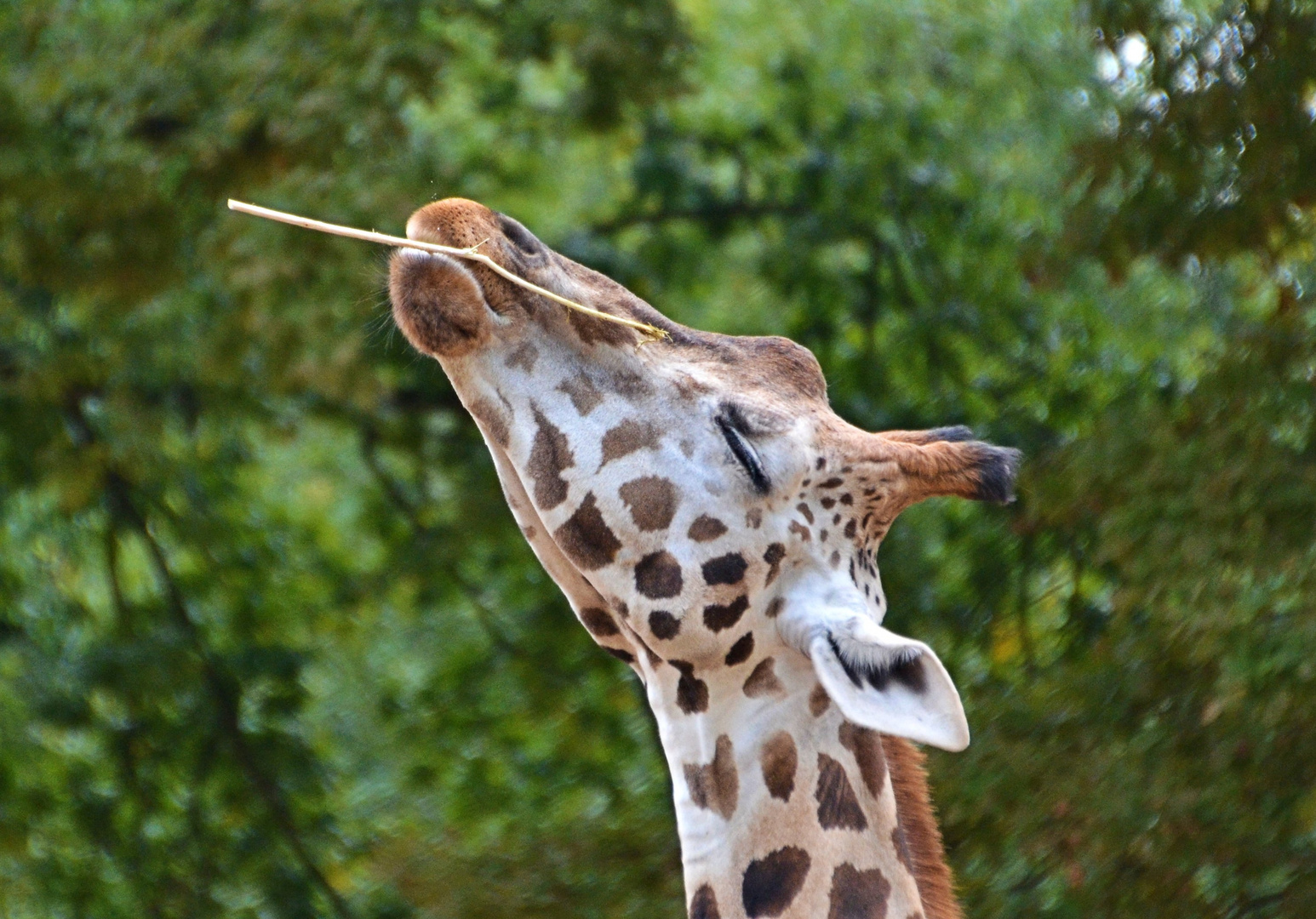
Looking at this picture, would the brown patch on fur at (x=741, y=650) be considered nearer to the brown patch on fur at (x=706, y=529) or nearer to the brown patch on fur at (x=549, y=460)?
the brown patch on fur at (x=706, y=529)

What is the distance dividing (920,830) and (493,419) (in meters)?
0.79

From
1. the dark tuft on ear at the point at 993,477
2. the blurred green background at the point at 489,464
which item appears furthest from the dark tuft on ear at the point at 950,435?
the blurred green background at the point at 489,464

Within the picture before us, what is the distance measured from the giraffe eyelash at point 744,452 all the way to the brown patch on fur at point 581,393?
6.4 inches

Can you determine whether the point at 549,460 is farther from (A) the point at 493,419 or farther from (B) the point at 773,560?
(B) the point at 773,560

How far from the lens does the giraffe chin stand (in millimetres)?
2074

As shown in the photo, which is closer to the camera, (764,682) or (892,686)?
(892,686)

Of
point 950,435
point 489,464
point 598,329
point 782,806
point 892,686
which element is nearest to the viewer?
point 892,686

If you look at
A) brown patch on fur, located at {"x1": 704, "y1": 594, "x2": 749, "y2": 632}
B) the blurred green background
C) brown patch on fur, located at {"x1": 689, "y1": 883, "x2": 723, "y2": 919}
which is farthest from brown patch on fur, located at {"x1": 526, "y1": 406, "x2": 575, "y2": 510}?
the blurred green background

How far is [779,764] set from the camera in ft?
6.93

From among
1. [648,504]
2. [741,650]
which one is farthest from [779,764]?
[648,504]

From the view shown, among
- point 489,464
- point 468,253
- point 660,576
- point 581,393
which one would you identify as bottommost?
point 489,464

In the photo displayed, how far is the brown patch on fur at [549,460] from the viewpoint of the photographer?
2154 millimetres

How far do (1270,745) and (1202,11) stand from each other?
212cm

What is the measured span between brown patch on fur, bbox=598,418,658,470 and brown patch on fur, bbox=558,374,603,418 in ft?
0.14
